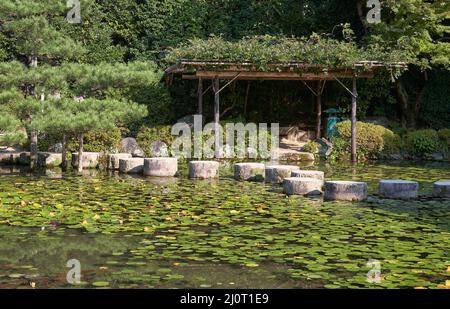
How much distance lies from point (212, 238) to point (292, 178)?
435 cm

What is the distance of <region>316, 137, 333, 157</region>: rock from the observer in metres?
20.5

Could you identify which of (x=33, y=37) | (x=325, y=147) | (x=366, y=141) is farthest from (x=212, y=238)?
→ (x=366, y=141)

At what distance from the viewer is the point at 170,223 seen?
30.6ft

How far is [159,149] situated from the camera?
1944 cm

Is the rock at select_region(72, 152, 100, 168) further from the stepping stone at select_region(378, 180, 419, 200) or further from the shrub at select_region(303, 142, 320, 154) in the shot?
the stepping stone at select_region(378, 180, 419, 200)

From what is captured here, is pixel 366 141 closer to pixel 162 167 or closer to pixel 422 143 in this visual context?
pixel 422 143

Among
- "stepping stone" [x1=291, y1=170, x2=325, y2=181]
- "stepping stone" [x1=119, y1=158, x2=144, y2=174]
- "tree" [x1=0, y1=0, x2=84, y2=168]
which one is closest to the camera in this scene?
"stepping stone" [x1=291, y1=170, x2=325, y2=181]

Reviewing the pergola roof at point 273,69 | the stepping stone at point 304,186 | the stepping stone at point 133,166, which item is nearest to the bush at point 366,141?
the pergola roof at point 273,69

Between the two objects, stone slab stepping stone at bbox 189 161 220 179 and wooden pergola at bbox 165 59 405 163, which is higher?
wooden pergola at bbox 165 59 405 163

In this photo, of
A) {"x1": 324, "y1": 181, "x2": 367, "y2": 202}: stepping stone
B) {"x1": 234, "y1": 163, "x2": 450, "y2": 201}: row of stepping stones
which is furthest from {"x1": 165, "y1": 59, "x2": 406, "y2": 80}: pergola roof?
{"x1": 324, "y1": 181, "x2": 367, "y2": 202}: stepping stone

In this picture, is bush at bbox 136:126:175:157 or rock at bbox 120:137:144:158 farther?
bush at bbox 136:126:175:157

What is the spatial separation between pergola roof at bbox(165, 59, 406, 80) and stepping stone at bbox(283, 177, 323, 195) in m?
6.97

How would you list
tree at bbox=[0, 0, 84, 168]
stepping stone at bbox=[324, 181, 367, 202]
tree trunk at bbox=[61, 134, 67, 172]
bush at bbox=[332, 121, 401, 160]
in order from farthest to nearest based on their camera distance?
1. bush at bbox=[332, 121, 401, 160]
2. tree trunk at bbox=[61, 134, 67, 172]
3. tree at bbox=[0, 0, 84, 168]
4. stepping stone at bbox=[324, 181, 367, 202]

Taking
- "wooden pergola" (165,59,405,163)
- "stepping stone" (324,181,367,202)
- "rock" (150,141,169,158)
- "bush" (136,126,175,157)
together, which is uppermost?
"wooden pergola" (165,59,405,163)
